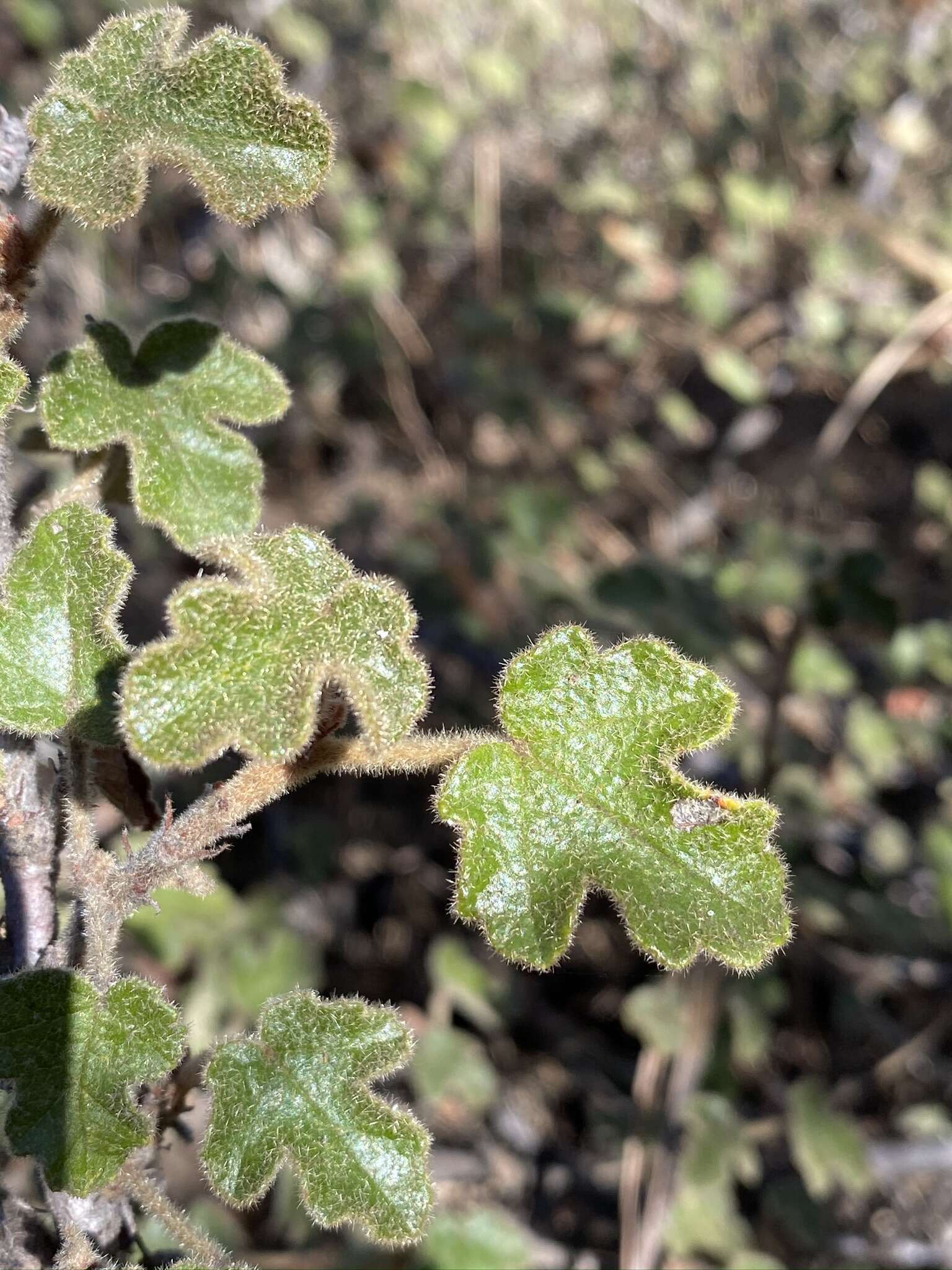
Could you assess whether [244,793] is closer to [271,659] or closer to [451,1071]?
[271,659]

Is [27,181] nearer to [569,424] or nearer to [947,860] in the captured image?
[947,860]

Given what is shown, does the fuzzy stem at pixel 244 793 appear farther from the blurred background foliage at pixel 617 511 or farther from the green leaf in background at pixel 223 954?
the green leaf in background at pixel 223 954

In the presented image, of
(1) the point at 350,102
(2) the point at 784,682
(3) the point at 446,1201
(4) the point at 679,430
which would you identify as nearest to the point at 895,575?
(4) the point at 679,430

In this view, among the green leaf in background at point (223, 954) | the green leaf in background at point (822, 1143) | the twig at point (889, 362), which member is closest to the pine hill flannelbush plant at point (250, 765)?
the green leaf in background at point (223, 954)

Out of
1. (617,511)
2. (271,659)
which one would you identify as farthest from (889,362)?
(271,659)

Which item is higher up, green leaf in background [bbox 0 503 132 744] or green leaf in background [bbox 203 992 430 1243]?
green leaf in background [bbox 0 503 132 744]

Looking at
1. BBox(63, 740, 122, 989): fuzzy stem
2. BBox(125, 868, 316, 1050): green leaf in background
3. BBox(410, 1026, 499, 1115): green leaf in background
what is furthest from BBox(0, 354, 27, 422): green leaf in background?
BBox(410, 1026, 499, 1115): green leaf in background

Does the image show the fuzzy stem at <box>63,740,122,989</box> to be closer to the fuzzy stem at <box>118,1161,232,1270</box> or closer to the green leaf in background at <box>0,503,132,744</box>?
the green leaf in background at <box>0,503,132,744</box>
